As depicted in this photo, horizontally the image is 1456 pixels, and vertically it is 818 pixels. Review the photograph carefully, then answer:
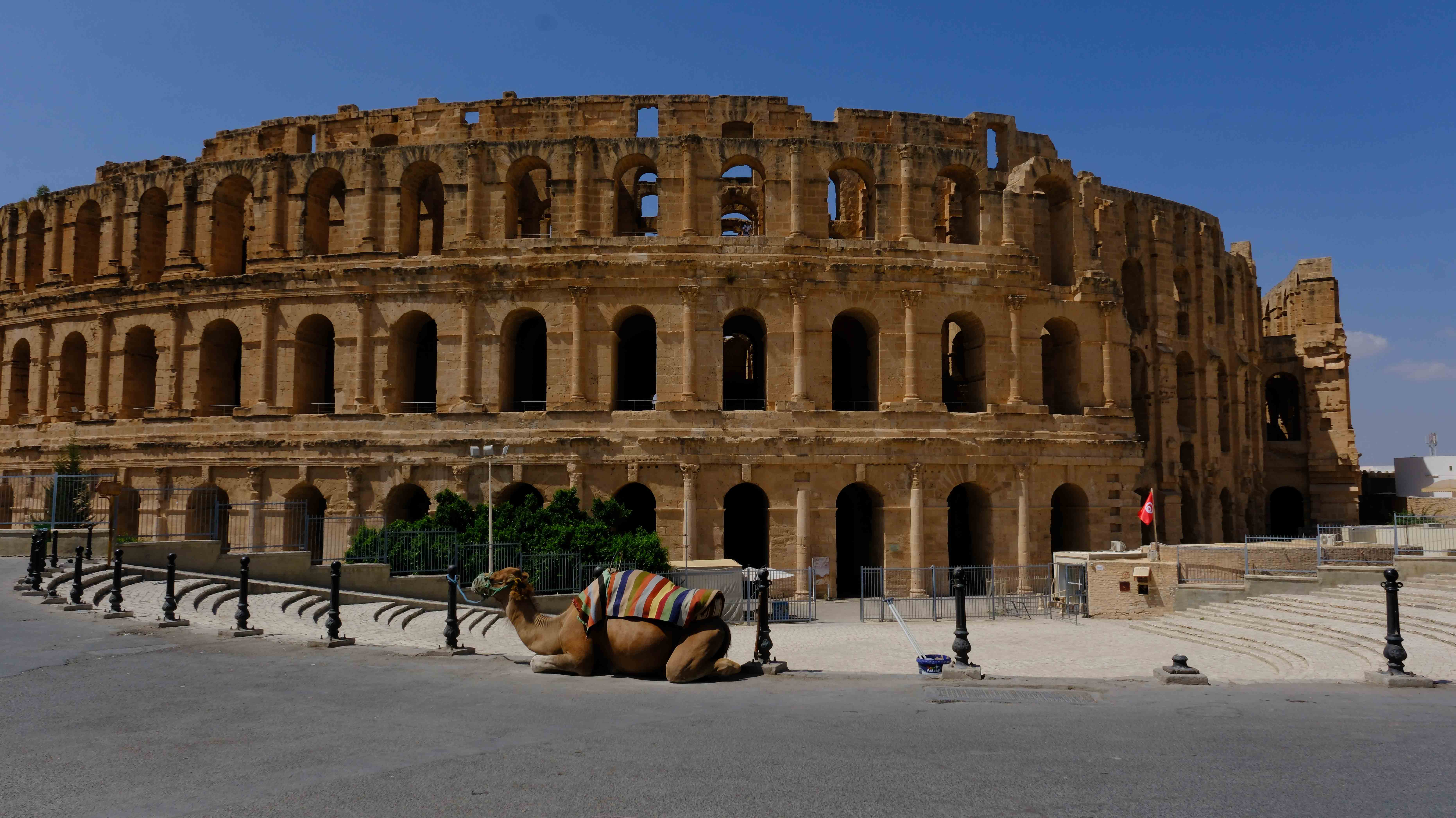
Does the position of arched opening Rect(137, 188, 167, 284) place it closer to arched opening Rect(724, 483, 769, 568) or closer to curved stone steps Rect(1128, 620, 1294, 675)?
arched opening Rect(724, 483, 769, 568)

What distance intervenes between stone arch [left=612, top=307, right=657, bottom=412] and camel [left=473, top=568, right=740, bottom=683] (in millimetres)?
16871

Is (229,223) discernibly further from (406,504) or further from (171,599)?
(171,599)

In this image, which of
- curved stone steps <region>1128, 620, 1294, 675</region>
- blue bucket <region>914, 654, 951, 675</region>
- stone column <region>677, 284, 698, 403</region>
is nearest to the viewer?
blue bucket <region>914, 654, 951, 675</region>

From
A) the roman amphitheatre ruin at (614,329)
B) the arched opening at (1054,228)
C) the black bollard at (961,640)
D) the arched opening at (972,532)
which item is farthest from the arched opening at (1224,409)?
the black bollard at (961,640)

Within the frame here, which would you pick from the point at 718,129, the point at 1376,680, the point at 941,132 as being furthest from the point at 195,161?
the point at 1376,680

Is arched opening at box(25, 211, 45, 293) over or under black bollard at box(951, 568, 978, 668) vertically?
over

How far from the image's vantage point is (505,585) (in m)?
14.1

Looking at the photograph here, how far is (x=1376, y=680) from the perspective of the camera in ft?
43.8

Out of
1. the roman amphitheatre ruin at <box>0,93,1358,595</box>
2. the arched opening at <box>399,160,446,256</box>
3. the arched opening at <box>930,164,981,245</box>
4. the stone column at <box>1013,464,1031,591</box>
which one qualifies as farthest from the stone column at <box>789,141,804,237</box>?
the arched opening at <box>399,160,446,256</box>

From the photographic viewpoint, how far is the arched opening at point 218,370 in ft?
Answer: 107

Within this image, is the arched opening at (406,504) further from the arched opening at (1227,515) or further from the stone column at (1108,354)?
the arched opening at (1227,515)

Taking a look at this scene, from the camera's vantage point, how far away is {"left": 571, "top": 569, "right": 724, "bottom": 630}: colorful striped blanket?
13.1 metres

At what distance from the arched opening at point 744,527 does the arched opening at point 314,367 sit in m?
14.8

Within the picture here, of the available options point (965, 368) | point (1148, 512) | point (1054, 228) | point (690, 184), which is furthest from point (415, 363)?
point (1148, 512)
